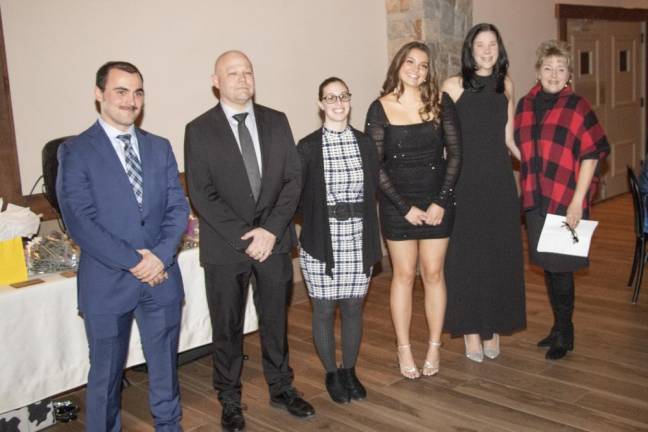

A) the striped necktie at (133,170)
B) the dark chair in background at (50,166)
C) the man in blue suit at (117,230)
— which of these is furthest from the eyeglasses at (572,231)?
the dark chair in background at (50,166)

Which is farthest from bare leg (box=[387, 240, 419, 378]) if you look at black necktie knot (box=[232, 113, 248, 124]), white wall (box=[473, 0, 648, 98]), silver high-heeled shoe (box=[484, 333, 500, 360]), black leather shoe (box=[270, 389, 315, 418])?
white wall (box=[473, 0, 648, 98])

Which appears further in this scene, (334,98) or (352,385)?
(352,385)

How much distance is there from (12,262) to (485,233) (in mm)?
2270

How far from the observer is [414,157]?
3406 mm

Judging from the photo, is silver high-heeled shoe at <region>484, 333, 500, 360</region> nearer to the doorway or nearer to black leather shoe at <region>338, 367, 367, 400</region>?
black leather shoe at <region>338, 367, 367, 400</region>

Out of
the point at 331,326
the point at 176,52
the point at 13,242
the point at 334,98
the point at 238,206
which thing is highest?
the point at 176,52

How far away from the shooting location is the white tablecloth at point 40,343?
3.05 meters

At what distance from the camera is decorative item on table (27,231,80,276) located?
337 centimetres

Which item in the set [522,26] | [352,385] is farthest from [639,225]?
[522,26]

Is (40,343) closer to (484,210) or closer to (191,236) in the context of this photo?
(191,236)

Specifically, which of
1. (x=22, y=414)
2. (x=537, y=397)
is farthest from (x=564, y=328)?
(x=22, y=414)

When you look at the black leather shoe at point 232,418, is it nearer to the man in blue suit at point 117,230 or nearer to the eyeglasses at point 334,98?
the man in blue suit at point 117,230

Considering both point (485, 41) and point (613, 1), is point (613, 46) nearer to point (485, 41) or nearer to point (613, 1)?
point (613, 1)

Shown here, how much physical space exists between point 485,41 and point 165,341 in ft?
6.78
